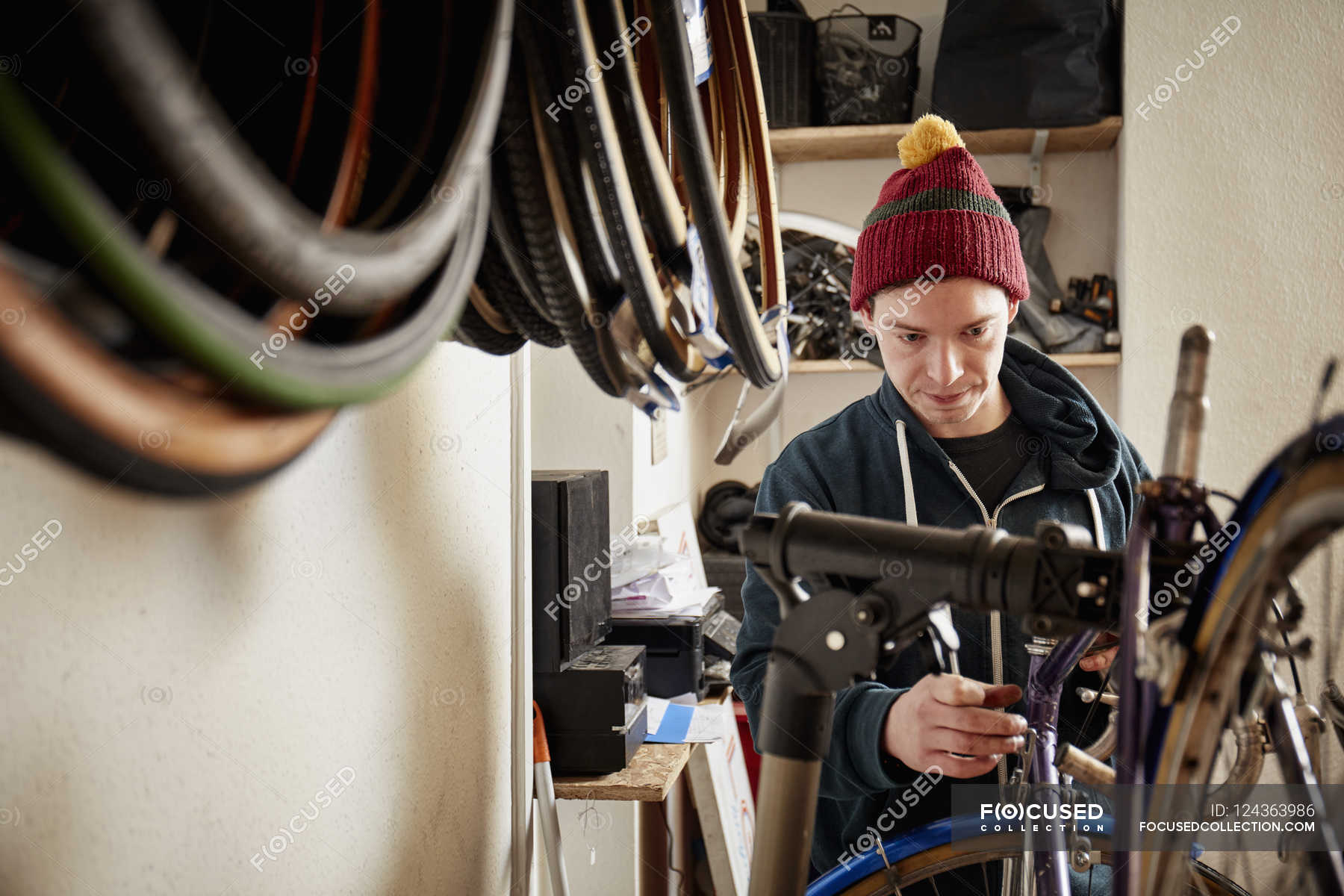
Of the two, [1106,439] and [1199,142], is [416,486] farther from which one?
[1199,142]

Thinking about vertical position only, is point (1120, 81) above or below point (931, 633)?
above

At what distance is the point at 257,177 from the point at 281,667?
1.54ft

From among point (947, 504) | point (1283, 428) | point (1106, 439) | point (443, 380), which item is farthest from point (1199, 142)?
point (443, 380)

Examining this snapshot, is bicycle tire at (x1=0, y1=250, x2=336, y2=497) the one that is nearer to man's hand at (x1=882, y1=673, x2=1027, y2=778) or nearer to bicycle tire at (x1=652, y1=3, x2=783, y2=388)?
bicycle tire at (x1=652, y1=3, x2=783, y2=388)

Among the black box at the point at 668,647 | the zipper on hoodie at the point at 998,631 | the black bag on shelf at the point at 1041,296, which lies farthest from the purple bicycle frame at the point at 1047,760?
the black bag on shelf at the point at 1041,296

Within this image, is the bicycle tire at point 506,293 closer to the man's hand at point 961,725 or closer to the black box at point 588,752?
the man's hand at point 961,725

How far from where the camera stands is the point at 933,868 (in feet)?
3.71

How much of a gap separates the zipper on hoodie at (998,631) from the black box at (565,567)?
0.59 metres

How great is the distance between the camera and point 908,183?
3.97 feet

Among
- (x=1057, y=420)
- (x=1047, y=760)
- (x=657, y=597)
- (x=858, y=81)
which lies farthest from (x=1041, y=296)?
(x=1047, y=760)

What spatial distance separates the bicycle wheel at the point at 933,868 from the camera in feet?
3.63

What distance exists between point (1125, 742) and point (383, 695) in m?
0.72

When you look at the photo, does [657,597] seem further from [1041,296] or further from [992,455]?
[1041,296]

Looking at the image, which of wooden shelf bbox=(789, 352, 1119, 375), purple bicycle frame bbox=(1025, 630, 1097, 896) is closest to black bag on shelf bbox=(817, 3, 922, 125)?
wooden shelf bbox=(789, 352, 1119, 375)
